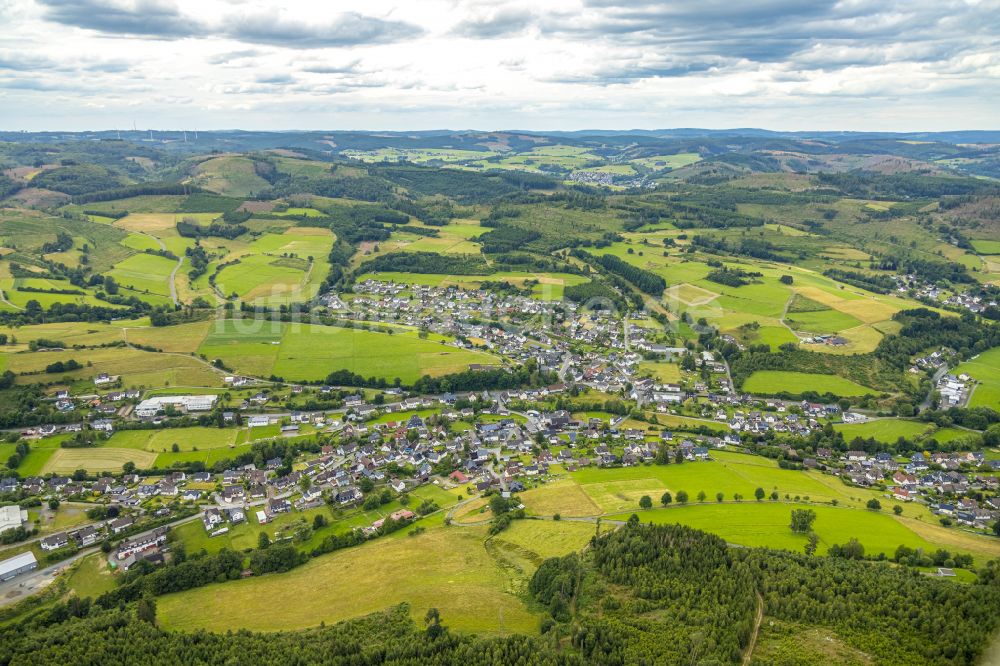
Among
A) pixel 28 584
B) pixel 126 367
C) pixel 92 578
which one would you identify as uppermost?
pixel 126 367

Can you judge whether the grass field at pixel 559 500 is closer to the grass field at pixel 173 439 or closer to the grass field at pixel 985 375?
the grass field at pixel 173 439

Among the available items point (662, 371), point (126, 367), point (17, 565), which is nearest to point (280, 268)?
point (126, 367)

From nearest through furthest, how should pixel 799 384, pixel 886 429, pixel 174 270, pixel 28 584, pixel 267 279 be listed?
pixel 28 584 → pixel 886 429 → pixel 799 384 → pixel 267 279 → pixel 174 270

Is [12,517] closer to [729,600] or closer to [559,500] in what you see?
[559,500]

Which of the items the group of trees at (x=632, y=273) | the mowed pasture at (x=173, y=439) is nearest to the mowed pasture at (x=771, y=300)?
the group of trees at (x=632, y=273)

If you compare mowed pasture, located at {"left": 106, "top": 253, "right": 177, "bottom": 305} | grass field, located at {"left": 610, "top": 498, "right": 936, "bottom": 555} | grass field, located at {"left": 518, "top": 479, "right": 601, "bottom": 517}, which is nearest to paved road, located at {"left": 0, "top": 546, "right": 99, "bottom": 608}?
grass field, located at {"left": 518, "top": 479, "right": 601, "bottom": 517}
